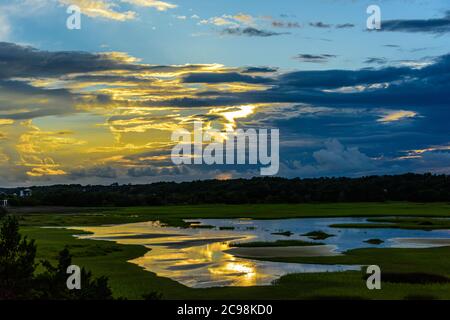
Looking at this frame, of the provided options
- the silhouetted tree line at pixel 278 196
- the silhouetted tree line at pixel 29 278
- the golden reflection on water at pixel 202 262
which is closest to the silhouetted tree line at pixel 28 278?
the silhouetted tree line at pixel 29 278

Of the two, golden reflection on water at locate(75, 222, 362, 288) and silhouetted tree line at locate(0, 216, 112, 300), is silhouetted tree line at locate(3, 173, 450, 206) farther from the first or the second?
silhouetted tree line at locate(0, 216, 112, 300)

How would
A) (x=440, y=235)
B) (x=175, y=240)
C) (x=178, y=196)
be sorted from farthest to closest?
(x=178, y=196) < (x=440, y=235) < (x=175, y=240)

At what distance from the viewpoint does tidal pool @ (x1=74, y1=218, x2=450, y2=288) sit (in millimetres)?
40781

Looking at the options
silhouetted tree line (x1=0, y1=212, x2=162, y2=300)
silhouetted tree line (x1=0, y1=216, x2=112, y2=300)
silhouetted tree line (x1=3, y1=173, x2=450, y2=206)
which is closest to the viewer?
silhouetted tree line (x1=0, y1=212, x2=162, y2=300)

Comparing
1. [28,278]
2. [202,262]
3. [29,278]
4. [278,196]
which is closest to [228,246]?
[202,262]

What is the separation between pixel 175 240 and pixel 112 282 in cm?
2980

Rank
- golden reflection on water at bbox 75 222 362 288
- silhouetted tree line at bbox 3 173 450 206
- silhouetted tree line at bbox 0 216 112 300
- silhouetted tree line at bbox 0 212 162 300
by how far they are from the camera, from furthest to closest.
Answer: silhouetted tree line at bbox 3 173 450 206 → golden reflection on water at bbox 75 222 362 288 → silhouetted tree line at bbox 0 216 112 300 → silhouetted tree line at bbox 0 212 162 300

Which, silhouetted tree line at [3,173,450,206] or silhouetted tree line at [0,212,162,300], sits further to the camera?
silhouetted tree line at [3,173,450,206]

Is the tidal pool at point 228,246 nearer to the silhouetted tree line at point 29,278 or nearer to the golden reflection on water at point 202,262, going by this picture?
the golden reflection on water at point 202,262

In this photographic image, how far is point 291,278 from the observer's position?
38.4 m

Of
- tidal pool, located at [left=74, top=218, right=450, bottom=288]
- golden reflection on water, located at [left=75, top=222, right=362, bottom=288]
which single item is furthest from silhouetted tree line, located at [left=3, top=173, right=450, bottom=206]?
golden reflection on water, located at [left=75, top=222, right=362, bottom=288]

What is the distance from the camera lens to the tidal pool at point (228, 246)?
40781 millimetres
